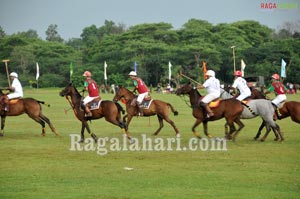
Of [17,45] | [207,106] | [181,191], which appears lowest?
[181,191]

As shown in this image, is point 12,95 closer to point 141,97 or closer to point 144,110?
point 141,97

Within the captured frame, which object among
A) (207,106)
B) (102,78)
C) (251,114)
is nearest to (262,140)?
(251,114)

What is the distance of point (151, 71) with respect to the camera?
276 feet

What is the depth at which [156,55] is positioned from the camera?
84.4 meters

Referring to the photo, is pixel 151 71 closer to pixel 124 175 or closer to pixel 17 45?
pixel 17 45

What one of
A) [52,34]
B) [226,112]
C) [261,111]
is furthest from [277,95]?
[52,34]

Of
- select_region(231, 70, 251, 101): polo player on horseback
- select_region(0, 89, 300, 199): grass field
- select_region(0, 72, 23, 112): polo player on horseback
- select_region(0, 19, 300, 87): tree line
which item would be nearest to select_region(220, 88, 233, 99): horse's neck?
select_region(231, 70, 251, 101): polo player on horseback

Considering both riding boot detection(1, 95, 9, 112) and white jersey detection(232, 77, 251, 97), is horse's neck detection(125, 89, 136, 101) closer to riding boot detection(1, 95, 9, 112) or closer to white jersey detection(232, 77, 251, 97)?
white jersey detection(232, 77, 251, 97)

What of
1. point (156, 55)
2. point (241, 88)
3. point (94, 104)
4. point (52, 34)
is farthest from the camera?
point (52, 34)

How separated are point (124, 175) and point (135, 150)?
388cm

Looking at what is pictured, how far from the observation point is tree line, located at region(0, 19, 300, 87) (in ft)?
262

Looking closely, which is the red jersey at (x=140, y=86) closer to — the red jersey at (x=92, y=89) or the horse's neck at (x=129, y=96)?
the horse's neck at (x=129, y=96)

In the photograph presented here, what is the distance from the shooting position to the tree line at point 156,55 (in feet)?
262

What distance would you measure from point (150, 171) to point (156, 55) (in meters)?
71.6
